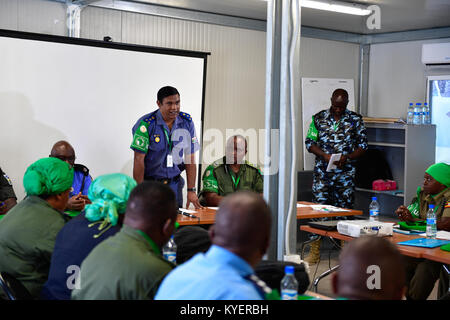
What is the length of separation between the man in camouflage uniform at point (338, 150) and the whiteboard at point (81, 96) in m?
1.63

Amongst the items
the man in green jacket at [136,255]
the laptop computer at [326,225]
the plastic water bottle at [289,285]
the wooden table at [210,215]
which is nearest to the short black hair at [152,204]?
the man in green jacket at [136,255]

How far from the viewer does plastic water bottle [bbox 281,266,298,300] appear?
7.88 ft

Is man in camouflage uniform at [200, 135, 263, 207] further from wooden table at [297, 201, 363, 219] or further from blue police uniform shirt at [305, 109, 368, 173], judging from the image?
blue police uniform shirt at [305, 109, 368, 173]

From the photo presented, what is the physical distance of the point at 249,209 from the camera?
5.81ft

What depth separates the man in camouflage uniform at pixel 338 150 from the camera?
285 inches

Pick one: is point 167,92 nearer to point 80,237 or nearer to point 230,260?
point 80,237

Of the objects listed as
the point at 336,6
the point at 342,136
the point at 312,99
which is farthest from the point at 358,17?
the point at 342,136

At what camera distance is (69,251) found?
2.64 m

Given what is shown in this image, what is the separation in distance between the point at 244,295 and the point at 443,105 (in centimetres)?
724

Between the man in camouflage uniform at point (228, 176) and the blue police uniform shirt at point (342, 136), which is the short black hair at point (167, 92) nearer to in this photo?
the man in camouflage uniform at point (228, 176)

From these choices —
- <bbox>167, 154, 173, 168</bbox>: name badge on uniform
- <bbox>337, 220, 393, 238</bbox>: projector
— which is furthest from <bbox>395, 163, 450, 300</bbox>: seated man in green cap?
<bbox>167, 154, 173, 168</bbox>: name badge on uniform

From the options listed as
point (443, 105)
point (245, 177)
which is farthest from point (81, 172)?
point (443, 105)

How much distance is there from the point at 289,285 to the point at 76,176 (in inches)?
126

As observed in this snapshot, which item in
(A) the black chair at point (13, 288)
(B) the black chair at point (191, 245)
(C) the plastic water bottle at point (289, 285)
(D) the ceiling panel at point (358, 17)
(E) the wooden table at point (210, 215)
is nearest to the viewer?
(C) the plastic water bottle at point (289, 285)
